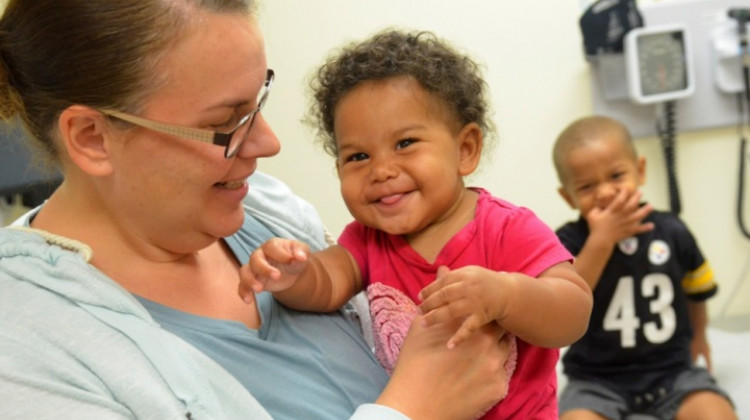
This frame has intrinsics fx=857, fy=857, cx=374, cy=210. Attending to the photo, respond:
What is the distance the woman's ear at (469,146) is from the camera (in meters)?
1.39

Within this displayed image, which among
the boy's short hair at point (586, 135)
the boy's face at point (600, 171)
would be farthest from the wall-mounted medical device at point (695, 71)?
the boy's face at point (600, 171)

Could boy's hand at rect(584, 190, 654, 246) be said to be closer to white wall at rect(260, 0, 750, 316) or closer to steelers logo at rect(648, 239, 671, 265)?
steelers logo at rect(648, 239, 671, 265)

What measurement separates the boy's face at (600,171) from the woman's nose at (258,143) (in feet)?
4.31

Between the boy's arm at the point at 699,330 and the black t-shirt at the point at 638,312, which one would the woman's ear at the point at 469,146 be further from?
the boy's arm at the point at 699,330

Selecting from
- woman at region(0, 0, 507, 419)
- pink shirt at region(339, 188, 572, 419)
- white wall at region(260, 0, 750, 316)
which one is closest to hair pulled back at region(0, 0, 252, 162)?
woman at region(0, 0, 507, 419)

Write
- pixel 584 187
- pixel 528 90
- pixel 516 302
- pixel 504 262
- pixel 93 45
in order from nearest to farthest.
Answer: pixel 93 45
pixel 516 302
pixel 504 262
pixel 584 187
pixel 528 90

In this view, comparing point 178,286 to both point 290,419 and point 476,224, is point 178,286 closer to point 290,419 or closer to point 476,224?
point 290,419

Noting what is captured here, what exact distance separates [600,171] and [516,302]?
4.06 ft

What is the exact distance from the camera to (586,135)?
2334mm

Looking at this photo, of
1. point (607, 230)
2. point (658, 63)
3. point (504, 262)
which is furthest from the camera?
point (658, 63)

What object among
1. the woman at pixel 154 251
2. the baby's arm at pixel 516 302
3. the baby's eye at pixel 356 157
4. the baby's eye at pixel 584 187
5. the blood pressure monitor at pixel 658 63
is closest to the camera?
the woman at pixel 154 251

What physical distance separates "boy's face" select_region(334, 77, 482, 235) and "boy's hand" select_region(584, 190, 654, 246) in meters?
0.98

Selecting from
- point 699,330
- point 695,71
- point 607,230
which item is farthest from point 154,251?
point 695,71

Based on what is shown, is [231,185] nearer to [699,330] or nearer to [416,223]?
[416,223]
